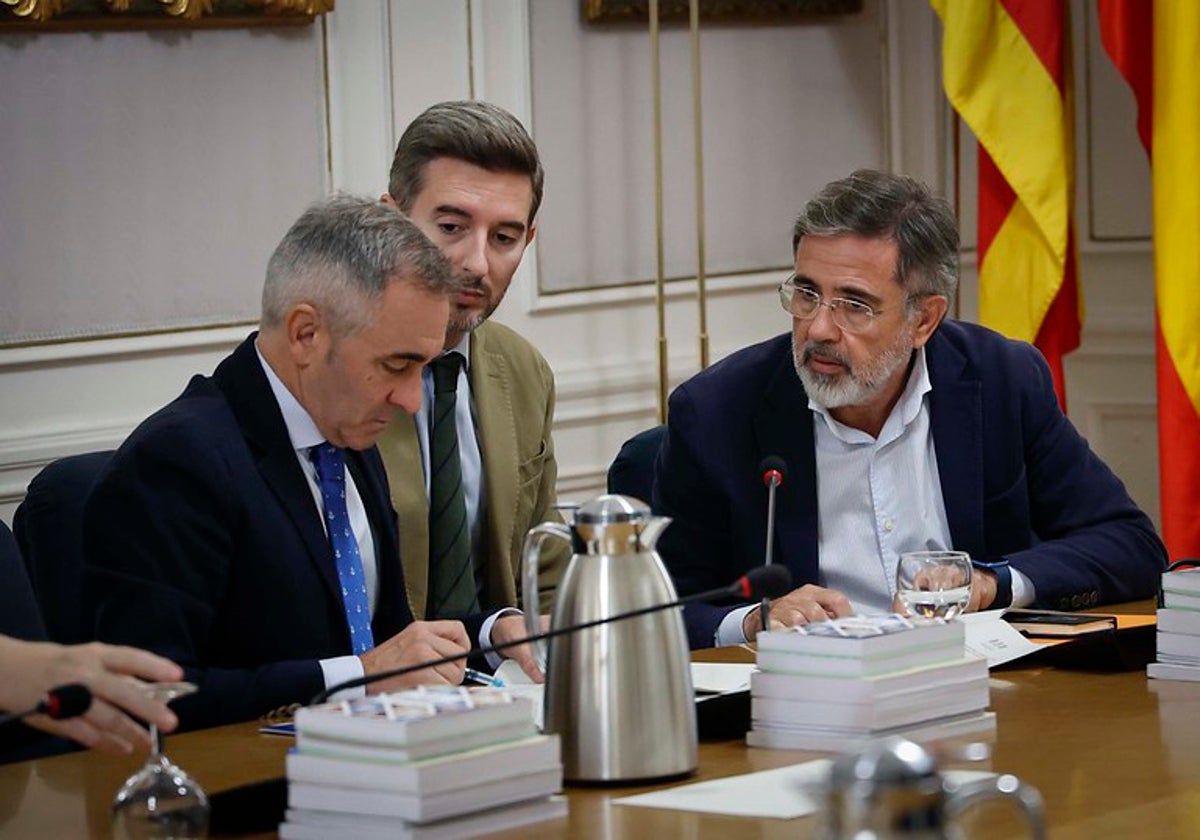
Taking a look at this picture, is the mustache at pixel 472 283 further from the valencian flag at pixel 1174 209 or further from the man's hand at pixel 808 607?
the valencian flag at pixel 1174 209

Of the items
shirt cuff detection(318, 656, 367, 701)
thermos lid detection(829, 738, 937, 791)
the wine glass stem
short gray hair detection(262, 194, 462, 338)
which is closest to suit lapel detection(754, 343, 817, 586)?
short gray hair detection(262, 194, 462, 338)

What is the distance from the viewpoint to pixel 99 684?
6.30 feet

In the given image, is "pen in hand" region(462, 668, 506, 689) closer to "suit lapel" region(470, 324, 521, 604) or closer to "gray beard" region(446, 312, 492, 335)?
"suit lapel" region(470, 324, 521, 604)

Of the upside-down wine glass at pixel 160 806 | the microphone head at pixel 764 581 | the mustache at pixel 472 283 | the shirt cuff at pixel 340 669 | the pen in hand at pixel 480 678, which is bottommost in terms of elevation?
the pen in hand at pixel 480 678

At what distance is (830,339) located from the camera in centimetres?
329

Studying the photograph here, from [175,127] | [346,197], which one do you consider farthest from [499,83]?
[346,197]

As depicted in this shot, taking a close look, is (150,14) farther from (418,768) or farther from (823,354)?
(418,768)

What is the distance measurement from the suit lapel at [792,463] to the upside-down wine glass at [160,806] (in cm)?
158

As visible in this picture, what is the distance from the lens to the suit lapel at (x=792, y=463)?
326cm

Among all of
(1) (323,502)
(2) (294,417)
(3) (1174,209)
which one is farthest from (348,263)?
(3) (1174,209)

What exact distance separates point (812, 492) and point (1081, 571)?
434mm

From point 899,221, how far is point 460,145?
0.76m

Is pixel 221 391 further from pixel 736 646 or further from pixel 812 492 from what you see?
pixel 812 492

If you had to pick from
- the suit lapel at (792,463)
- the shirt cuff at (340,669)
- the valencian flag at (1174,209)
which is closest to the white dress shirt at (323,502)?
the shirt cuff at (340,669)
